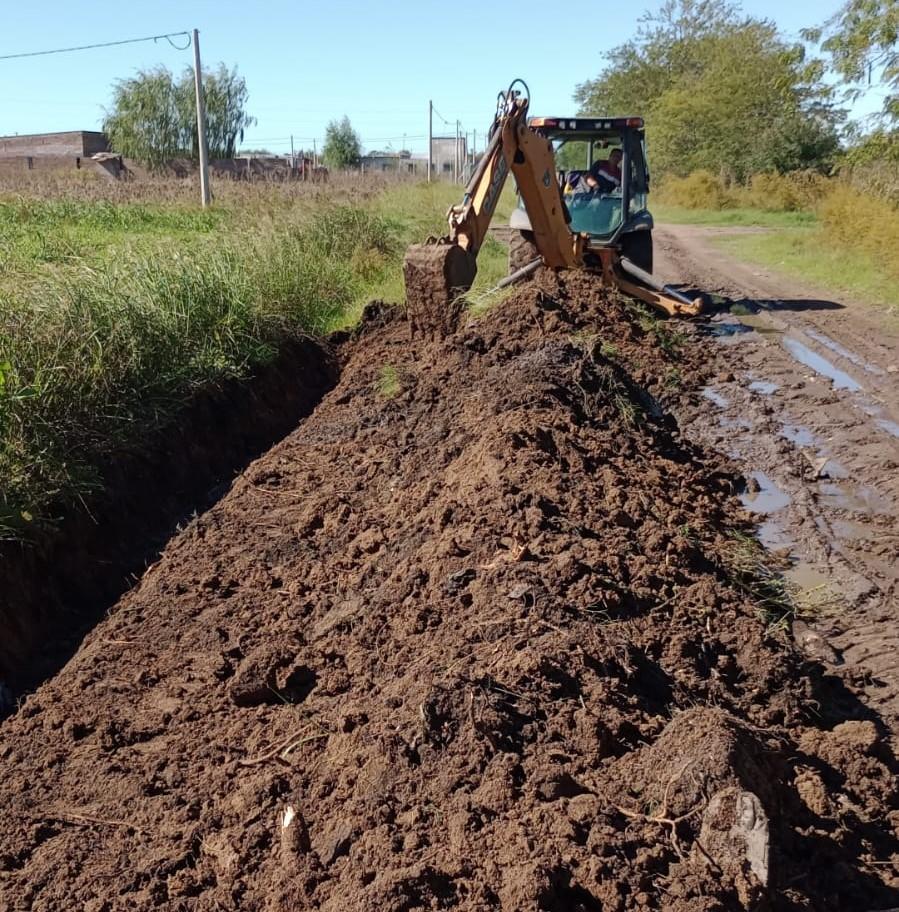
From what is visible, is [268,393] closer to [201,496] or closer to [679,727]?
[201,496]

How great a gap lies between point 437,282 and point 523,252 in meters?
3.06

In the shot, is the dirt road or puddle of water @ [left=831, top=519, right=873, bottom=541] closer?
the dirt road

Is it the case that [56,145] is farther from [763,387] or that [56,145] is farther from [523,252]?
[763,387]

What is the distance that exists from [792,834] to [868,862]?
0.30 m

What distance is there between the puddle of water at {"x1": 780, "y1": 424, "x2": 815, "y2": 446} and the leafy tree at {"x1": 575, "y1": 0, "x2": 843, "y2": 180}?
48.7 ft

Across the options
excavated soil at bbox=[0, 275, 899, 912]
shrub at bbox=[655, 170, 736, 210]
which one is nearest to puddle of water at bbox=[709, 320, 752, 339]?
→ excavated soil at bbox=[0, 275, 899, 912]

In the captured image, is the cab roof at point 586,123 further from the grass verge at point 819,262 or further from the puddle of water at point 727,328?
the grass verge at point 819,262

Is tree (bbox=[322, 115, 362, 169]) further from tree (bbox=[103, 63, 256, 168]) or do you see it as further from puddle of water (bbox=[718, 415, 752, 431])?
puddle of water (bbox=[718, 415, 752, 431])

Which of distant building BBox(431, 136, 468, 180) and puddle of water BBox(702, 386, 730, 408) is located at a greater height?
distant building BBox(431, 136, 468, 180)

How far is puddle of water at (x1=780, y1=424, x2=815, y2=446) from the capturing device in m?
7.45

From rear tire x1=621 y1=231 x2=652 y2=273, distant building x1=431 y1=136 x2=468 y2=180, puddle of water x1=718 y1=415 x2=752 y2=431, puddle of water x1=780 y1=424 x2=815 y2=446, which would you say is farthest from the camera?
distant building x1=431 y1=136 x2=468 y2=180

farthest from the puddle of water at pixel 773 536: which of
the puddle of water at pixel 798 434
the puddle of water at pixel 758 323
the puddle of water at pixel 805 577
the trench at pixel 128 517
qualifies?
the puddle of water at pixel 758 323

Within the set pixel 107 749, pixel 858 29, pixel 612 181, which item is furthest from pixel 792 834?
pixel 858 29

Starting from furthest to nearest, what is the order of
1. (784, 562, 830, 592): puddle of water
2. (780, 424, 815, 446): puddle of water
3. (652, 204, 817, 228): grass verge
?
1. (652, 204, 817, 228): grass verge
2. (780, 424, 815, 446): puddle of water
3. (784, 562, 830, 592): puddle of water
